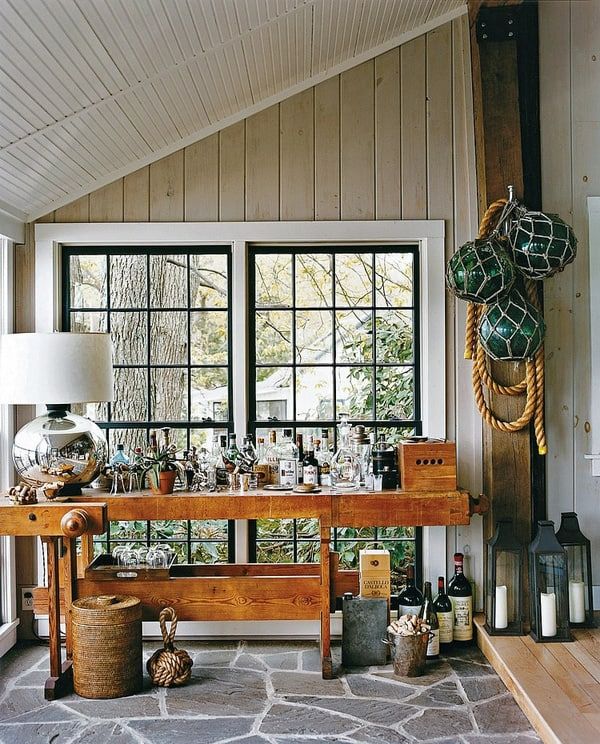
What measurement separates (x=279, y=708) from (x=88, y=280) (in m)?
2.67

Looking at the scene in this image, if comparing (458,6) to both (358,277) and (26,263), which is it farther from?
(26,263)

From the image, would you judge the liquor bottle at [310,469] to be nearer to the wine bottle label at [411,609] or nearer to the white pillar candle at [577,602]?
the wine bottle label at [411,609]

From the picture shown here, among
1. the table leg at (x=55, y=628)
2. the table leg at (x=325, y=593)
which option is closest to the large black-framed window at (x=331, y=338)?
the table leg at (x=325, y=593)

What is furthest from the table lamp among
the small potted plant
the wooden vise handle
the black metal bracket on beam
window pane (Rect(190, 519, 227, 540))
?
the black metal bracket on beam

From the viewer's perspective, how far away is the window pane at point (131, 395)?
17.2 ft

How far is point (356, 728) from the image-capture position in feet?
12.5

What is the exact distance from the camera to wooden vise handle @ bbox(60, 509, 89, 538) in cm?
416

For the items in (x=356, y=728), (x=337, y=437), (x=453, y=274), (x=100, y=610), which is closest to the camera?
(x=356, y=728)

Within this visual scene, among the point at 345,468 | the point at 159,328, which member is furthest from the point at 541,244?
the point at 159,328

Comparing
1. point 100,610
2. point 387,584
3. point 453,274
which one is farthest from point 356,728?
point 453,274

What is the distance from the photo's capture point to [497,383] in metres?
4.93

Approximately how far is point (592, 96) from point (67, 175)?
9.96 feet

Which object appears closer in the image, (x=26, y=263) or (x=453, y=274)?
(x=453, y=274)

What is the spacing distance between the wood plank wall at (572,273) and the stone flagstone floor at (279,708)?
1.15 meters
